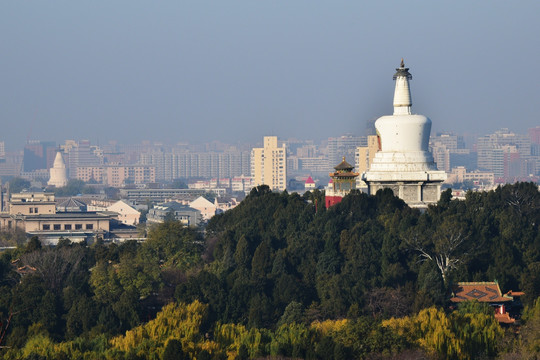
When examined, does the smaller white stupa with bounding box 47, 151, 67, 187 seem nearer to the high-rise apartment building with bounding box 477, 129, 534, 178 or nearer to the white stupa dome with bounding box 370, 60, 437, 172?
the high-rise apartment building with bounding box 477, 129, 534, 178

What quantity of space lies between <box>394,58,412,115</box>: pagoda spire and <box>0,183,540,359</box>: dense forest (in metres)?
2.97

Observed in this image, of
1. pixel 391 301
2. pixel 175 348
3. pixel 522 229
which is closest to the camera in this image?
pixel 175 348

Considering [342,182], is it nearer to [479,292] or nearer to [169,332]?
[479,292]

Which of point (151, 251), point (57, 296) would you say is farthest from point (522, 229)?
point (57, 296)

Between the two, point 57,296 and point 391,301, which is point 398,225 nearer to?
point 391,301

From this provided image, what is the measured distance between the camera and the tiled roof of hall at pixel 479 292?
116 ft

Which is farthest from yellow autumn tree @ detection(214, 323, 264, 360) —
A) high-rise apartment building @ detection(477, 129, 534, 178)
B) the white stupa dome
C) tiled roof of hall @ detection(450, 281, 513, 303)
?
high-rise apartment building @ detection(477, 129, 534, 178)

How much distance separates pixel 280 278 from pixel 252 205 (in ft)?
27.2

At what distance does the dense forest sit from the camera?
3027 cm

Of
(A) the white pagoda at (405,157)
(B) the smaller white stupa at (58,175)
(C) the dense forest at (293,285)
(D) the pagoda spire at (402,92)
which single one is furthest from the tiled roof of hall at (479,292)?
(B) the smaller white stupa at (58,175)

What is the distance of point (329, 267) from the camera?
3734cm

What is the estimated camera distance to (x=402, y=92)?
43781 mm

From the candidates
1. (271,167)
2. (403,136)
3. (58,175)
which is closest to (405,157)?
(403,136)

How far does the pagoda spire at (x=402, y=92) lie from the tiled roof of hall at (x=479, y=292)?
8681 mm
